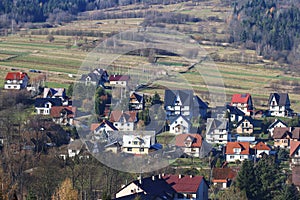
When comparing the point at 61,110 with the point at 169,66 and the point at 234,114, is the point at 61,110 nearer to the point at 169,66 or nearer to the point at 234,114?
the point at 234,114

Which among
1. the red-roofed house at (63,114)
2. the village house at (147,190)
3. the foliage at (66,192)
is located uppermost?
the foliage at (66,192)

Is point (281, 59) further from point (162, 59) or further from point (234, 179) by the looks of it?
point (234, 179)

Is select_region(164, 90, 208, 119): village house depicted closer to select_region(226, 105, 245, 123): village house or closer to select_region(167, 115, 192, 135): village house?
select_region(226, 105, 245, 123): village house

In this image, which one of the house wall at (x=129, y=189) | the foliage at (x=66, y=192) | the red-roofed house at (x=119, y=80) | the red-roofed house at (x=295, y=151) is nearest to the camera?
the foliage at (x=66, y=192)

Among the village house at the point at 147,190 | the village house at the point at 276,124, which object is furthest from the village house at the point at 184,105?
the village house at the point at 147,190

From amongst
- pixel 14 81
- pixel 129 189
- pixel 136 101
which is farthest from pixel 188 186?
pixel 14 81

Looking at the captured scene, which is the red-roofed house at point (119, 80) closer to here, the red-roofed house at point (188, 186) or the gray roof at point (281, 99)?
the gray roof at point (281, 99)
